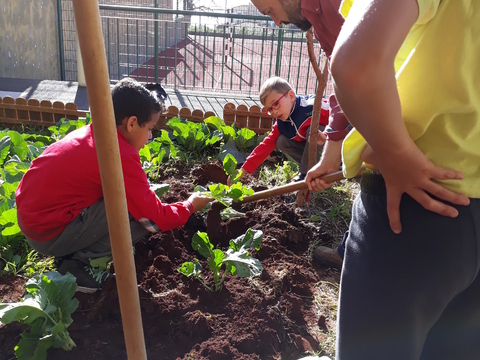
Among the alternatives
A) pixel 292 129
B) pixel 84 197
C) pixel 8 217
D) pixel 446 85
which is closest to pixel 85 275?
pixel 84 197

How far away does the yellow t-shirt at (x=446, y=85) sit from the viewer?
2.74ft

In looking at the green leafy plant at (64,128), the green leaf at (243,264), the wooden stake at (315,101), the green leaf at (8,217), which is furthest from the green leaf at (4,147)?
the wooden stake at (315,101)

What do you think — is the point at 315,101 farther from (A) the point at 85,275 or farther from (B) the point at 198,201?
(A) the point at 85,275

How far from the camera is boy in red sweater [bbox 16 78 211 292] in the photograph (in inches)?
85.5

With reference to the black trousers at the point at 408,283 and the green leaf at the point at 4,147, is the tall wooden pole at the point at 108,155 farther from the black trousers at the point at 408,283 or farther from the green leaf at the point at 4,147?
the green leaf at the point at 4,147

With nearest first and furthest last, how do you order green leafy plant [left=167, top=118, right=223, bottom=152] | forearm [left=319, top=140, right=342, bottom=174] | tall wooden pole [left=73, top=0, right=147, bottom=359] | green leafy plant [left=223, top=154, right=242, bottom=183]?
tall wooden pole [left=73, top=0, right=147, bottom=359]
forearm [left=319, top=140, right=342, bottom=174]
green leafy plant [left=223, top=154, right=242, bottom=183]
green leafy plant [left=167, top=118, right=223, bottom=152]

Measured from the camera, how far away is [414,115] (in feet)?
3.03

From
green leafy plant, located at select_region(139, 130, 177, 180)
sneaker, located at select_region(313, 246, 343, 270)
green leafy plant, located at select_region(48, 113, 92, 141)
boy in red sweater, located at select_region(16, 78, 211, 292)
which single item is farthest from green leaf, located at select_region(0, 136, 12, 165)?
sneaker, located at select_region(313, 246, 343, 270)

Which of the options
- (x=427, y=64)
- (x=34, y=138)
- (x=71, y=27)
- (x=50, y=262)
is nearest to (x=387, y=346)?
(x=427, y=64)

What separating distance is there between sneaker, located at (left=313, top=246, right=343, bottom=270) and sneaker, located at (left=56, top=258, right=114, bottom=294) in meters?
1.30

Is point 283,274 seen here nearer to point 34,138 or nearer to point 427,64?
point 427,64

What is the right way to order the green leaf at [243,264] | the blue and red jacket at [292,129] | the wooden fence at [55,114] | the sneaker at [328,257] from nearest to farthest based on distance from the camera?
1. the green leaf at [243,264]
2. the sneaker at [328,257]
3. the blue and red jacket at [292,129]
4. the wooden fence at [55,114]

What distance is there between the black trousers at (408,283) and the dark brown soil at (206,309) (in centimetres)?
96

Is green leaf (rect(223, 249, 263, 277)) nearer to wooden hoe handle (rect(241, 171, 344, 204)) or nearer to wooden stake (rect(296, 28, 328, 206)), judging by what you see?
wooden hoe handle (rect(241, 171, 344, 204))
